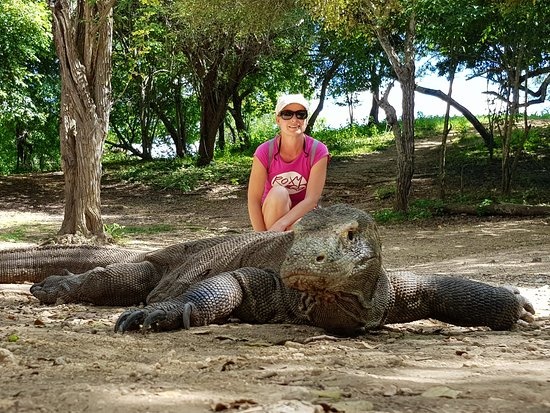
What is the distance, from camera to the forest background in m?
7.91

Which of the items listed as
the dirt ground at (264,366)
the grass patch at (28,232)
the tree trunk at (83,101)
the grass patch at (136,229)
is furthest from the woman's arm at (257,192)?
the grass patch at (28,232)

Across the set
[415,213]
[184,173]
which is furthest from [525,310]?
[184,173]

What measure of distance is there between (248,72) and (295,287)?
57.5 feet

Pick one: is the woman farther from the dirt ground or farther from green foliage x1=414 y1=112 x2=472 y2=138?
green foliage x1=414 y1=112 x2=472 y2=138

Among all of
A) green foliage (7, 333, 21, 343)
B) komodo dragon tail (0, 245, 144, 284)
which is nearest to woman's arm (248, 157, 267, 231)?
komodo dragon tail (0, 245, 144, 284)

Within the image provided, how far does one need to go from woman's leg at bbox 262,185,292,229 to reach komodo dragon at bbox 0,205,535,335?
1.47 ft

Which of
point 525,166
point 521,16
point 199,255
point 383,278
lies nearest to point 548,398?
point 383,278

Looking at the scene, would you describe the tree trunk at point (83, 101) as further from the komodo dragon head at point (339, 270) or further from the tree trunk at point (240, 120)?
the tree trunk at point (240, 120)

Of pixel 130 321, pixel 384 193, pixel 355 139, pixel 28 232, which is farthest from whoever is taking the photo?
pixel 355 139

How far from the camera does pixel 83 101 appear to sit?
771 cm

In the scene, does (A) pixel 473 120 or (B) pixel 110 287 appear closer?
(B) pixel 110 287

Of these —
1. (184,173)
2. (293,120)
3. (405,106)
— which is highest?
(405,106)

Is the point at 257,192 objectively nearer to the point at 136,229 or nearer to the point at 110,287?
the point at 110,287

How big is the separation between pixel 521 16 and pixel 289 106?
325 inches
